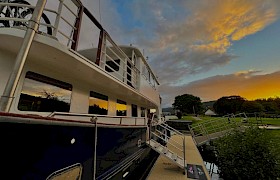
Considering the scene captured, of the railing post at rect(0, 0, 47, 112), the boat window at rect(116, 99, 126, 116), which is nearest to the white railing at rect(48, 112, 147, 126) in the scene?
the boat window at rect(116, 99, 126, 116)

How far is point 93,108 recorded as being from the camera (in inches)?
204

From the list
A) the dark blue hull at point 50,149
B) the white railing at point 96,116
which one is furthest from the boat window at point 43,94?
the dark blue hull at point 50,149

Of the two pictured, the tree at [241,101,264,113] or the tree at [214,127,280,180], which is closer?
the tree at [214,127,280,180]

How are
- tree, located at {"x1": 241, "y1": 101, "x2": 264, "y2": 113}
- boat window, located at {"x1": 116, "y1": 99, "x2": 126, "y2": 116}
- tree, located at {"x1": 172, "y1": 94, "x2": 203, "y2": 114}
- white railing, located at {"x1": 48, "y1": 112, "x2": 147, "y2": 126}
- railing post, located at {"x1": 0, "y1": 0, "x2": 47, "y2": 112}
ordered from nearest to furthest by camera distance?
railing post, located at {"x1": 0, "y1": 0, "x2": 47, "y2": 112}, white railing, located at {"x1": 48, "y1": 112, "x2": 147, "y2": 126}, boat window, located at {"x1": 116, "y1": 99, "x2": 126, "y2": 116}, tree, located at {"x1": 241, "y1": 101, "x2": 264, "y2": 113}, tree, located at {"x1": 172, "y1": 94, "x2": 203, "y2": 114}

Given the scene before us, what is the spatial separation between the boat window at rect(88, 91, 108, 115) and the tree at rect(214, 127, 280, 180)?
691 cm

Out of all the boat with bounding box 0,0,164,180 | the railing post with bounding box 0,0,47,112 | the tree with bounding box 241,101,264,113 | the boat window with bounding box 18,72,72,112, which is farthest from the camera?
the tree with bounding box 241,101,264,113

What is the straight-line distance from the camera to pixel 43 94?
344cm

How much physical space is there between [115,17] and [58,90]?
5.23 m

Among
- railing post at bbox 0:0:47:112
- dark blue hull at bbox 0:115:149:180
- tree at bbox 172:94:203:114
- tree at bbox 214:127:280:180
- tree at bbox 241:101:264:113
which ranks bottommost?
tree at bbox 214:127:280:180

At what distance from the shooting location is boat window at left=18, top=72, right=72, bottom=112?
3125 mm

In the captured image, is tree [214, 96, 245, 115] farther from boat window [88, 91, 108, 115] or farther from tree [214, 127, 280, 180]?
boat window [88, 91, 108, 115]

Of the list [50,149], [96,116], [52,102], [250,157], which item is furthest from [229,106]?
[50,149]

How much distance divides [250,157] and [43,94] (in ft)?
29.0

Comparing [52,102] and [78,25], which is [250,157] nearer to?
[52,102]
